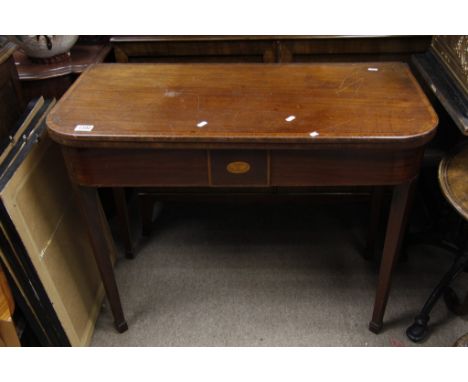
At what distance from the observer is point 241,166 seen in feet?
3.16

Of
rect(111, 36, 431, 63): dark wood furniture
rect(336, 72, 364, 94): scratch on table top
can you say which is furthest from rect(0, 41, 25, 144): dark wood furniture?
rect(336, 72, 364, 94): scratch on table top

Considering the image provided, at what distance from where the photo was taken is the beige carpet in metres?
1.33

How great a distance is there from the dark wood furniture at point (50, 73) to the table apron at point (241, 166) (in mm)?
420

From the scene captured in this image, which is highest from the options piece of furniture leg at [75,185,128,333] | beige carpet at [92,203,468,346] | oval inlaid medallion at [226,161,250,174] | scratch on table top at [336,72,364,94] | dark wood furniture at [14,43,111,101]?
scratch on table top at [336,72,364,94]

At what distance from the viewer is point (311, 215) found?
1743 mm

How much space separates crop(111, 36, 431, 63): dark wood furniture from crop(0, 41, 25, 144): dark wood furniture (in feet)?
0.97

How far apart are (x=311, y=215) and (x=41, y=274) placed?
3.24ft

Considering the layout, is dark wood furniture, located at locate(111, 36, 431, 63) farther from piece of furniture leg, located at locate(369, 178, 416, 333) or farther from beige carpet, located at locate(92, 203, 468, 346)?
beige carpet, located at locate(92, 203, 468, 346)

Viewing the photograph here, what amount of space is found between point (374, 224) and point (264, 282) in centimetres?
39

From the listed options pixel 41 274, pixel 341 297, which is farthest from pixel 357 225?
pixel 41 274

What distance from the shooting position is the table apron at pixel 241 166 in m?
0.95

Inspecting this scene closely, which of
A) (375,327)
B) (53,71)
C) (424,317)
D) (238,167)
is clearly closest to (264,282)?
(375,327)

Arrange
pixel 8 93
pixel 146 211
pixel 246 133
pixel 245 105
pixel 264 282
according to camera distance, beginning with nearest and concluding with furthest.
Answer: pixel 246 133, pixel 245 105, pixel 8 93, pixel 264 282, pixel 146 211

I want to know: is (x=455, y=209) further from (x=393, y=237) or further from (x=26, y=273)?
(x=26, y=273)
